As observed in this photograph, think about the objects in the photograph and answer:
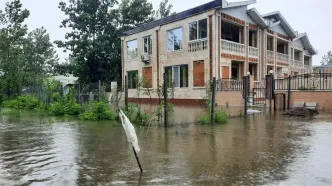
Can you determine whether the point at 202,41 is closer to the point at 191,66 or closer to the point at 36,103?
the point at 191,66

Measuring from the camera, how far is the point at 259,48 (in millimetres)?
23859

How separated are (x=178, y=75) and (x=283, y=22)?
11795mm

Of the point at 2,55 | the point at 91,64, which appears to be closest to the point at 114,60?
the point at 91,64

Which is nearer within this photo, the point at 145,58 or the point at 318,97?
the point at 318,97

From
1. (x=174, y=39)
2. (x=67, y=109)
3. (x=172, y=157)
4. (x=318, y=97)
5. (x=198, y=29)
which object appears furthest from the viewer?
(x=174, y=39)

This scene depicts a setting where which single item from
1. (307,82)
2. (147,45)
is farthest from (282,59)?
(147,45)

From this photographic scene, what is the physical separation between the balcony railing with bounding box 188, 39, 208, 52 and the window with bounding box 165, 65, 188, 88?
1.53m

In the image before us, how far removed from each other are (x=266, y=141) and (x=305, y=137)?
125 centimetres

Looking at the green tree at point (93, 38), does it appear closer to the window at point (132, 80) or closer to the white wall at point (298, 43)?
the window at point (132, 80)

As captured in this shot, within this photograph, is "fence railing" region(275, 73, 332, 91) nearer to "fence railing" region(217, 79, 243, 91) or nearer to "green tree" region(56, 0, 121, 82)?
"fence railing" region(217, 79, 243, 91)

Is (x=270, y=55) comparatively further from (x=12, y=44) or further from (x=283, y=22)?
(x=12, y=44)

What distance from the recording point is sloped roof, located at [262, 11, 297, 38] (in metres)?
25.2

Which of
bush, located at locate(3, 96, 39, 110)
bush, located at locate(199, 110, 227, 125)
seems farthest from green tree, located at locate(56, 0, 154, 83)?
bush, located at locate(199, 110, 227, 125)

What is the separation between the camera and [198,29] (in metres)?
20.6
